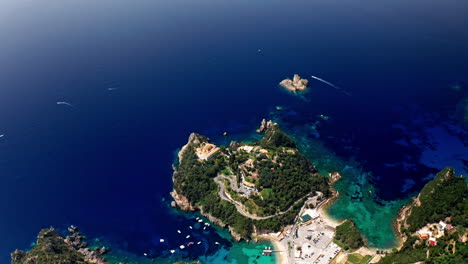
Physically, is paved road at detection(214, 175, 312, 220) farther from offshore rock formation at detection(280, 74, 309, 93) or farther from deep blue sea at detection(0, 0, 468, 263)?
offshore rock formation at detection(280, 74, 309, 93)

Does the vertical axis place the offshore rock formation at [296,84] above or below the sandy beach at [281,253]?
above

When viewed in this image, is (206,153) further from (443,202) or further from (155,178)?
(443,202)

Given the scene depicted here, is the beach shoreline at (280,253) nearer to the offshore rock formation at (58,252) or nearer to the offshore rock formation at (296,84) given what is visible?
the offshore rock formation at (58,252)

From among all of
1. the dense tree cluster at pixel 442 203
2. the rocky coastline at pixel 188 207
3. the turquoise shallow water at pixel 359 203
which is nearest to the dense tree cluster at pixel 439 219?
the dense tree cluster at pixel 442 203

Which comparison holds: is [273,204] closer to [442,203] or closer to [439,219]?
[439,219]

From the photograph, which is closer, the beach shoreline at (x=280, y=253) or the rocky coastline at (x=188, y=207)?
the beach shoreline at (x=280, y=253)

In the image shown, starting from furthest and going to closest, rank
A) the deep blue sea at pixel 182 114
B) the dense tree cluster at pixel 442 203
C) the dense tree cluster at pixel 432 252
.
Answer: the deep blue sea at pixel 182 114
the dense tree cluster at pixel 442 203
the dense tree cluster at pixel 432 252

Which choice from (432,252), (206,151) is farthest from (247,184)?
(432,252)
